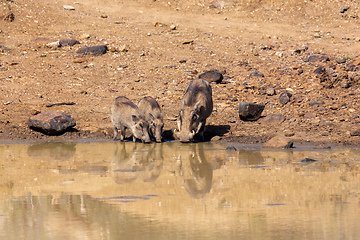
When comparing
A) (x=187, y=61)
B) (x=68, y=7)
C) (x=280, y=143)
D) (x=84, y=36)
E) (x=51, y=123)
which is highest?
(x=68, y=7)

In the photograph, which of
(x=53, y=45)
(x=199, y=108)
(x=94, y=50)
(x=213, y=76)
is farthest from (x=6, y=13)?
(x=199, y=108)

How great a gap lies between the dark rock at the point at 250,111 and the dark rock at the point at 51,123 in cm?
492

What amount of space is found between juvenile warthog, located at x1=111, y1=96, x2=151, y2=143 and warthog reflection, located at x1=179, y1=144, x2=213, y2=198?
1.55 meters

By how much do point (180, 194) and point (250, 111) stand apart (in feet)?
26.3

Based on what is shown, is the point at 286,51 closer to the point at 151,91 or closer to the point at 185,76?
the point at 185,76

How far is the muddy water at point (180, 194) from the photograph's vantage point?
228 inches

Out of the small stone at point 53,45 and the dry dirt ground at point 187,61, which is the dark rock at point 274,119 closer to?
the dry dirt ground at point 187,61

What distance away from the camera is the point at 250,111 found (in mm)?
15305

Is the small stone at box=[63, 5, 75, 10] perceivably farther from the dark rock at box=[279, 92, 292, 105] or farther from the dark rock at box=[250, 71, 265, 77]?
the dark rock at box=[279, 92, 292, 105]

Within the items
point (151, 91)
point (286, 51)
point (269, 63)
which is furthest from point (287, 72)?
point (151, 91)

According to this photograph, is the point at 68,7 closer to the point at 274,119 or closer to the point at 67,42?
the point at 67,42

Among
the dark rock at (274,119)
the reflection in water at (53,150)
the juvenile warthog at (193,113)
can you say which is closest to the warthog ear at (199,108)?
the juvenile warthog at (193,113)

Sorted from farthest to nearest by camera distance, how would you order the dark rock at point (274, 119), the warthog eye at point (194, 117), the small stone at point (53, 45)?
the small stone at point (53, 45)
the dark rock at point (274, 119)
the warthog eye at point (194, 117)

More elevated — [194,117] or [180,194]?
[194,117]
